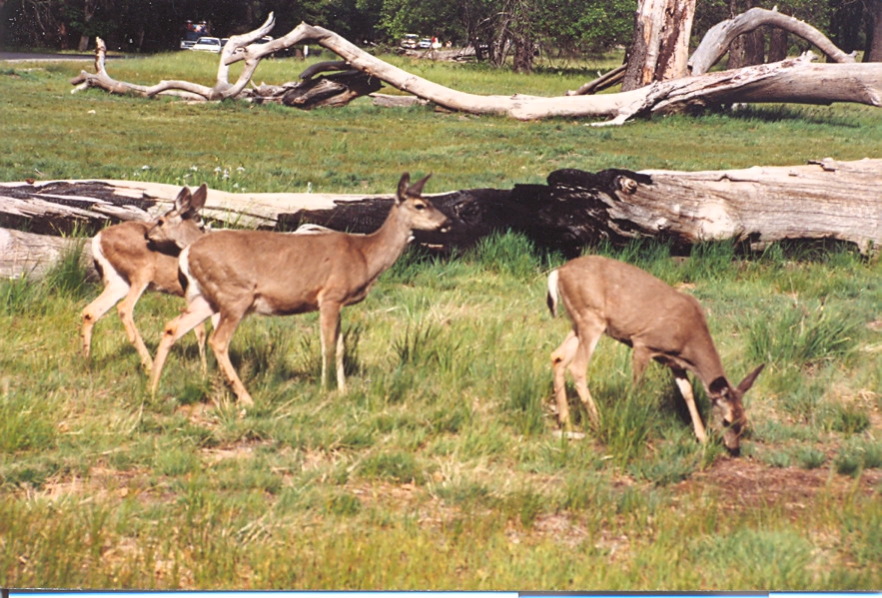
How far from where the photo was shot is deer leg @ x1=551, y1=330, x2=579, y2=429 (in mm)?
5598

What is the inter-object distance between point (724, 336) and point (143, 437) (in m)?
3.26

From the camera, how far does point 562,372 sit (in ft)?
18.5

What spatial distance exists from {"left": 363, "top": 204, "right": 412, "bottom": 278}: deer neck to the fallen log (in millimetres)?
1803

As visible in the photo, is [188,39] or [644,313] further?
[188,39]

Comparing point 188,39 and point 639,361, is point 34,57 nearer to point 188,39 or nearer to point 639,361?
point 188,39

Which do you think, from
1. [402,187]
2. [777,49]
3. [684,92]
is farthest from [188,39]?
[777,49]

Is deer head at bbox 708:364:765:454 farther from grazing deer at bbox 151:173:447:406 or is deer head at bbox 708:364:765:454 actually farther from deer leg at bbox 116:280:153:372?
deer leg at bbox 116:280:153:372

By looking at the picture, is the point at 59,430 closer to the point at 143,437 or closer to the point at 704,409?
the point at 143,437

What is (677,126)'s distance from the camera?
15.9 meters

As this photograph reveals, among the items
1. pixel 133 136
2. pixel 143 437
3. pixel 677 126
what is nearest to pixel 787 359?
pixel 143 437

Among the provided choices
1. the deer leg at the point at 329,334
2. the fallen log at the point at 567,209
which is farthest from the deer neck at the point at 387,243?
the fallen log at the point at 567,209

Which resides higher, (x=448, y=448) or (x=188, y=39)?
(x=188, y=39)

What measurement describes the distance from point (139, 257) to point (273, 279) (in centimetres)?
121

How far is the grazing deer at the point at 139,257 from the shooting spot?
649 centimetres
